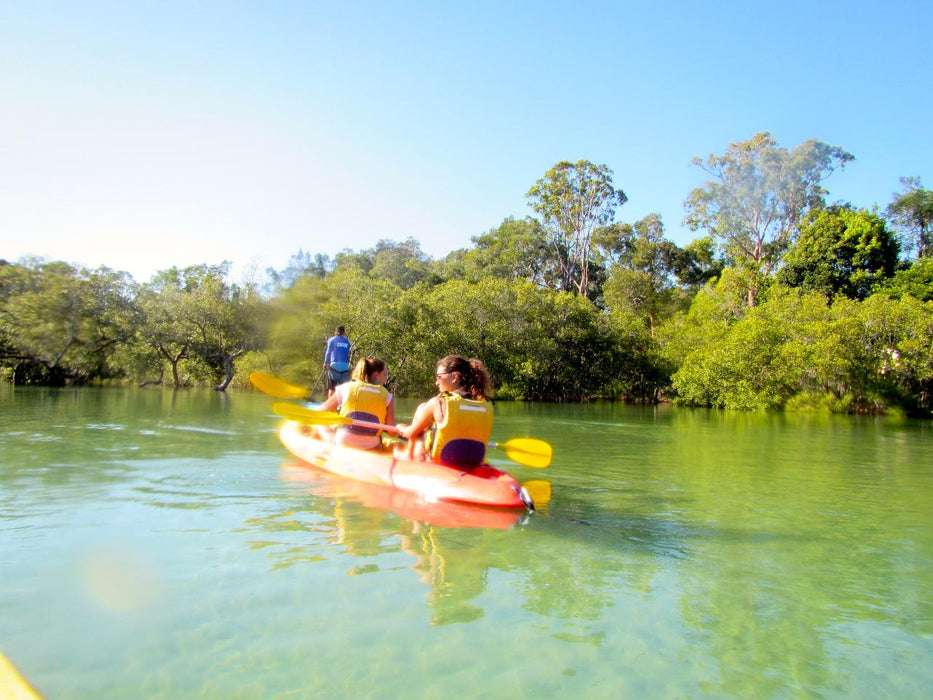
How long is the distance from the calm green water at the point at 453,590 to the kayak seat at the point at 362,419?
0.75 metres

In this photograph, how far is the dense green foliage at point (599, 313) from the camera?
24.6 m

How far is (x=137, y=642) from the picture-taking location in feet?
9.32

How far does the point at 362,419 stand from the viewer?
268 inches

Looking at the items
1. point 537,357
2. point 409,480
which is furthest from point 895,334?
point 409,480

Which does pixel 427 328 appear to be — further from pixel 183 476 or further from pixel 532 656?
pixel 532 656

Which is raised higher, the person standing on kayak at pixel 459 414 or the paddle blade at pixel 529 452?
the person standing on kayak at pixel 459 414

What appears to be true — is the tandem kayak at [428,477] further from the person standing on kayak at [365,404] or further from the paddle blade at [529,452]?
the paddle blade at [529,452]

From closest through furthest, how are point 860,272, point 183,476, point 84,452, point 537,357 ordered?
point 183,476
point 84,452
point 860,272
point 537,357

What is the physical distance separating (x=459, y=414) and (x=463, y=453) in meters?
0.36

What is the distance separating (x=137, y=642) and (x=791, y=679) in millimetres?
2679

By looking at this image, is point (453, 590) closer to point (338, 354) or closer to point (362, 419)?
point (362, 419)

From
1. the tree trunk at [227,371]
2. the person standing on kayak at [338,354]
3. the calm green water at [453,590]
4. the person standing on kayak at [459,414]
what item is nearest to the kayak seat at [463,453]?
the person standing on kayak at [459,414]

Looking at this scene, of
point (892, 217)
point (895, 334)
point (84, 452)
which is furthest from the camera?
point (892, 217)

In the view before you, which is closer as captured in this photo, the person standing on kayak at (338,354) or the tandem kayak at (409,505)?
the tandem kayak at (409,505)
